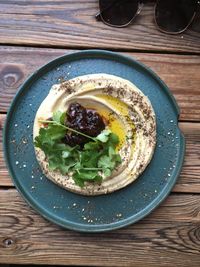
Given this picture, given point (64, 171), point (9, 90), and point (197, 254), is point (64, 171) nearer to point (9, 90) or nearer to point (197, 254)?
point (9, 90)

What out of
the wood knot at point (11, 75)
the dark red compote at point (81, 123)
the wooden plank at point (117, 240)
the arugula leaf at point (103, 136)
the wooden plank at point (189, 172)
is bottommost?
the wooden plank at point (117, 240)

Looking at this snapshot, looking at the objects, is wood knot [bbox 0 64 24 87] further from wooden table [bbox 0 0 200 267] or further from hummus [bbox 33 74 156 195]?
hummus [bbox 33 74 156 195]

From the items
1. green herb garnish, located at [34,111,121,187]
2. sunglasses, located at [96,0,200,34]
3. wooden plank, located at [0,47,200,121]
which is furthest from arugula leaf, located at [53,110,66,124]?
sunglasses, located at [96,0,200,34]

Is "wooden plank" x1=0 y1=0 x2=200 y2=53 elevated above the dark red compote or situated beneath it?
elevated above

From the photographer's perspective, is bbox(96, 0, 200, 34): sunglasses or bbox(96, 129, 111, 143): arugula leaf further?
bbox(96, 0, 200, 34): sunglasses

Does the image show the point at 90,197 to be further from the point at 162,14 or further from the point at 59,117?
the point at 162,14

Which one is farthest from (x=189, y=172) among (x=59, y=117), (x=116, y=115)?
(x=59, y=117)

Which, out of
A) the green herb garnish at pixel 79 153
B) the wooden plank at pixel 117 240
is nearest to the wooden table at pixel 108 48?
the wooden plank at pixel 117 240

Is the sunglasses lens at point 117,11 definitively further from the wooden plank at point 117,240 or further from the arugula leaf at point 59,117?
the wooden plank at point 117,240

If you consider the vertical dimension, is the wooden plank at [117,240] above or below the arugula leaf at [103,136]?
below
